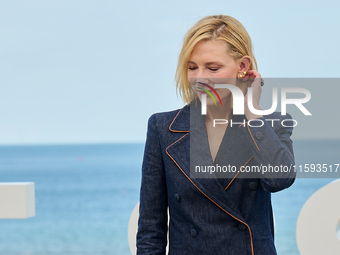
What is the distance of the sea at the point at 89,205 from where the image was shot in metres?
22.7

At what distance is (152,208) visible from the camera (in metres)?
1.72

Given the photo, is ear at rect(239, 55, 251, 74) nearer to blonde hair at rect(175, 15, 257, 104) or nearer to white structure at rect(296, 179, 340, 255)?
blonde hair at rect(175, 15, 257, 104)

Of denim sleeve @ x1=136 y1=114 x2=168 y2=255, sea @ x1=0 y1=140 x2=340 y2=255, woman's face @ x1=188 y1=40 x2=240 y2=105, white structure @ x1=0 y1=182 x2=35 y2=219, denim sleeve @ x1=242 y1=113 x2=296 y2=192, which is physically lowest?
sea @ x1=0 y1=140 x2=340 y2=255

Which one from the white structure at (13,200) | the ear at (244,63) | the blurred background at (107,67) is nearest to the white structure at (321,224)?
the ear at (244,63)

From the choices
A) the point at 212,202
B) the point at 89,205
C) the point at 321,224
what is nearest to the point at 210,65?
the point at 212,202

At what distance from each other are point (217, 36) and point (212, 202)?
0.55 metres

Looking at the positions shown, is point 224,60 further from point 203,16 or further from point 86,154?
point 86,154

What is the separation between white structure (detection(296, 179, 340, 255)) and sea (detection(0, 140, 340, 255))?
34.8 feet

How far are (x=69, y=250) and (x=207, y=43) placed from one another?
21213 millimetres

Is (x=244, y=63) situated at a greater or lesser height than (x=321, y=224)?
greater

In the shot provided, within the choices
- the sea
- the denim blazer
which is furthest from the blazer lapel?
the sea

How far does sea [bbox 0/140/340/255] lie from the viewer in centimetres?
2266

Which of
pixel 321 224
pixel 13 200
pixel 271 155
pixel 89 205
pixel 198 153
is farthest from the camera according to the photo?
pixel 89 205

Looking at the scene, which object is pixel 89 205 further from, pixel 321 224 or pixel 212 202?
pixel 212 202
